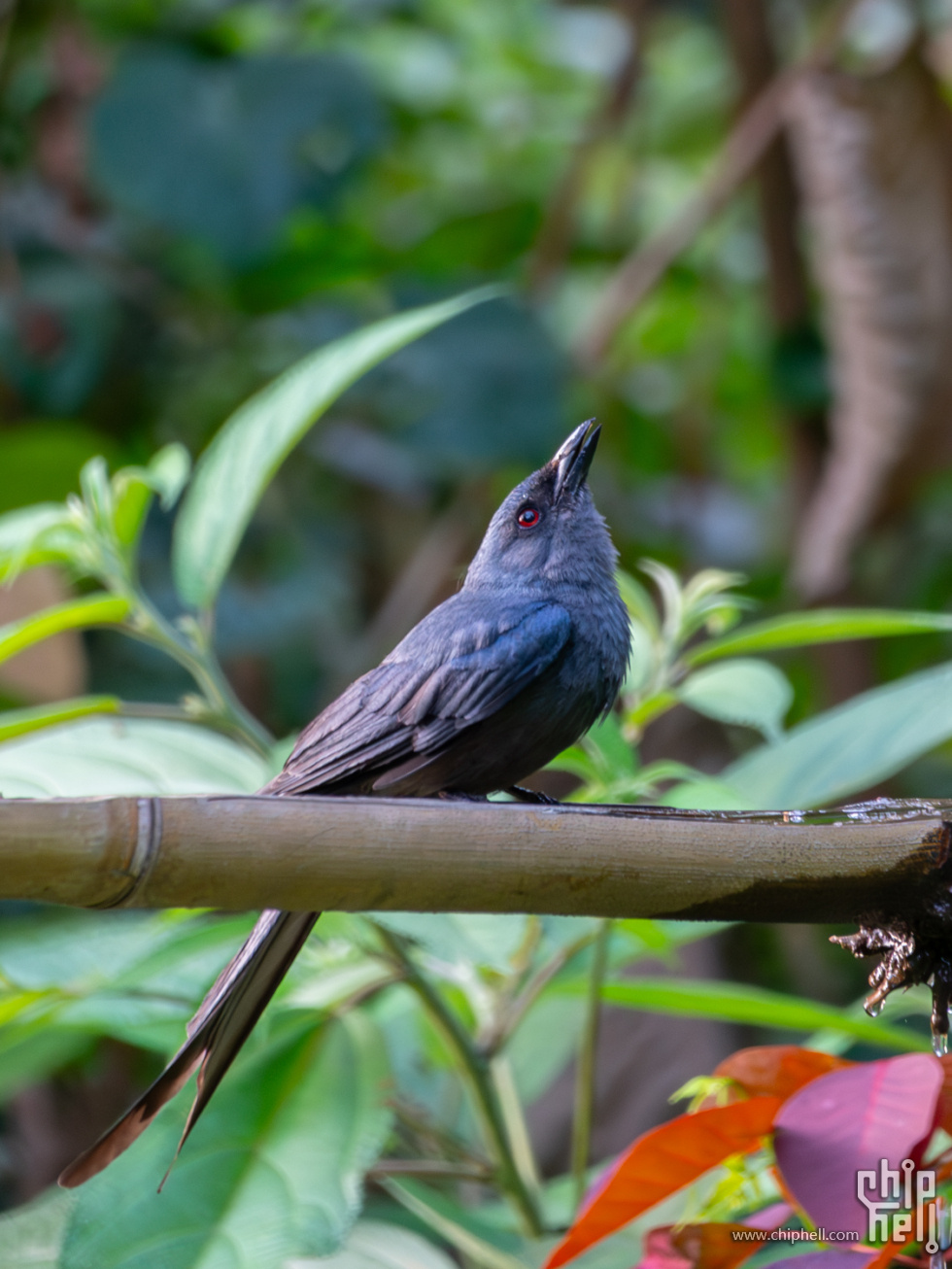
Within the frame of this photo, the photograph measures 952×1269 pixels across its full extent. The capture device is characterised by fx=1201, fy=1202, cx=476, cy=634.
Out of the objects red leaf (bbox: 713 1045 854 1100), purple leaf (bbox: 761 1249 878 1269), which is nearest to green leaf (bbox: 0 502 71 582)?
red leaf (bbox: 713 1045 854 1100)

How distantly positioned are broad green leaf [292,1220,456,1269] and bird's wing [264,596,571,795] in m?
0.64

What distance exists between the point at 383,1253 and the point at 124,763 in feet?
2.43

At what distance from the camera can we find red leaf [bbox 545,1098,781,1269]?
112 centimetres

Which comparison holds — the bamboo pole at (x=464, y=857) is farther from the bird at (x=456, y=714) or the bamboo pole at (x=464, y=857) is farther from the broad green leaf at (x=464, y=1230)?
the broad green leaf at (x=464, y=1230)

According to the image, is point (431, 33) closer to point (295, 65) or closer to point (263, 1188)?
point (295, 65)

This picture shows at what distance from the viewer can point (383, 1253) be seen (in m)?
1.60

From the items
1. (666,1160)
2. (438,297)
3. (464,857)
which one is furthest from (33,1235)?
(438,297)

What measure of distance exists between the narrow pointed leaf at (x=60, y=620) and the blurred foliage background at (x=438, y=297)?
1.02 meters

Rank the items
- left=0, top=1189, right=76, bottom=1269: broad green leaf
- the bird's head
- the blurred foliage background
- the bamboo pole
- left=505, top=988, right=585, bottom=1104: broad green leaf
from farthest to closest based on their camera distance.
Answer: the blurred foliage background
left=505, top=988, right=585, bottom=1104: broad green leaf
the bird's head
left=0, top=1189, right=76, bottom=1269: broad green leaf
the bamboo pole

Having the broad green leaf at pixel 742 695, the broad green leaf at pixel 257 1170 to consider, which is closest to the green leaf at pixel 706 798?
the broad green leaf at pixel 742 695

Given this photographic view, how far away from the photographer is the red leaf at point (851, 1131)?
103cm

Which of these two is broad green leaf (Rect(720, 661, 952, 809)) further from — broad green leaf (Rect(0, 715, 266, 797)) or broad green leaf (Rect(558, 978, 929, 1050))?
broad green leaf (Rect(0, 715, 266, 797))

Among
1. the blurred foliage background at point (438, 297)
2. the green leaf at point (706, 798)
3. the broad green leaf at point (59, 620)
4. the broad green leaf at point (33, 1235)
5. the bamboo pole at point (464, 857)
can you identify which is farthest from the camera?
the blurred foliage background at point (438, 297)

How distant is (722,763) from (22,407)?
244 centimetres
